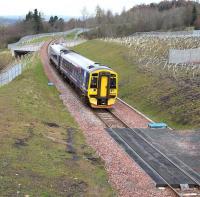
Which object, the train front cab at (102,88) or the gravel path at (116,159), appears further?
the train front cab at (102,88)

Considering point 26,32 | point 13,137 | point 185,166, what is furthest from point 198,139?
point 26,32

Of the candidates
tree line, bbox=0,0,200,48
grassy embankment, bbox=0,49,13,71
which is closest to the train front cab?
grassy embankment, bbox=0,49,13,71

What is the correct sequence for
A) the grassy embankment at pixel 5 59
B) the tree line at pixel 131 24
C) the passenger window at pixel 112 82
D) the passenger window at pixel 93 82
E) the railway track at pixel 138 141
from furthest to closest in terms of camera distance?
the tree line at pixel 131 24
the grassy embankment at pixel 5 59
the passenger window at pixel 112 82
the passenger window at pixel 93 82
the railway track at pixel 138 141

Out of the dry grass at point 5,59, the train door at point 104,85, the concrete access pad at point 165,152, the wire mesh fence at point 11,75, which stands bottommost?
the dry grass at point 5,59

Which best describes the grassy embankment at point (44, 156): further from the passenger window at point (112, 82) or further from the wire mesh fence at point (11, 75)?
the wire mesh fence at point (11, 75)

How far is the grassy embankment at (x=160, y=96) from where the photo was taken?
24.0 meters

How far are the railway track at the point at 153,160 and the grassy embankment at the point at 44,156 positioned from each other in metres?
1.71

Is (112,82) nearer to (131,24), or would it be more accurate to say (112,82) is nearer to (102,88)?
(102,88)

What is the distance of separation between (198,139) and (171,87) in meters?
9.91

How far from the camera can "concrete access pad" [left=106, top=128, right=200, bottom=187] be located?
→ 1510 centimetres

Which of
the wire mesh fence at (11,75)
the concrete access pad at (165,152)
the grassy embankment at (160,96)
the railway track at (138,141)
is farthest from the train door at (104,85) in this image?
the wire mesh fence at (11,75)

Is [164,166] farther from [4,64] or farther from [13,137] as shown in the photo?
[4,64]

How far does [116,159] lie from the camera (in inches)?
658

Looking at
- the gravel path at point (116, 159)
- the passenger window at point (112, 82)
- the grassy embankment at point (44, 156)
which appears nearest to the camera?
the grassy embankment at point (44, 156)
